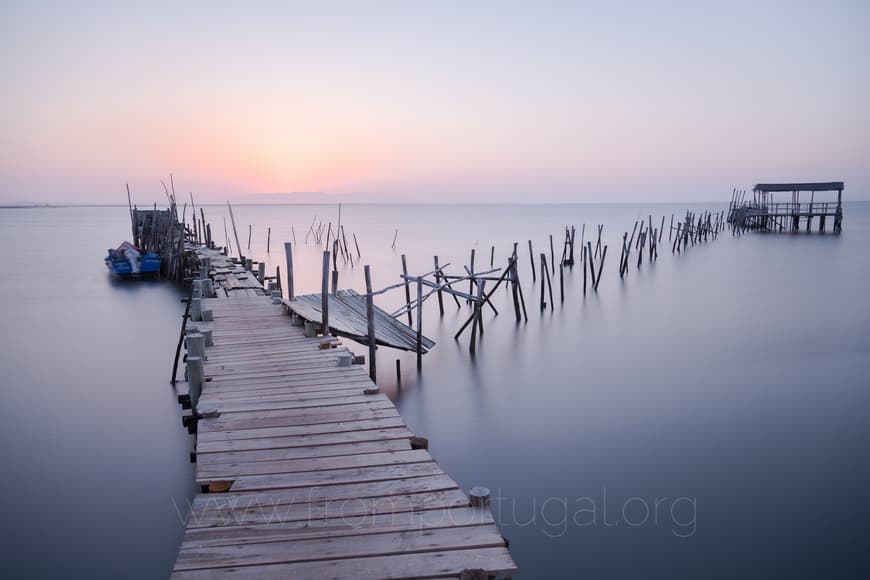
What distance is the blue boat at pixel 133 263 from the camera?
24.8 meters

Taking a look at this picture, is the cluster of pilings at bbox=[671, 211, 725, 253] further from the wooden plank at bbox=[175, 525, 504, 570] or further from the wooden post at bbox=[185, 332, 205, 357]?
the wooden plank at bbox=[175, 525, 504, 570]

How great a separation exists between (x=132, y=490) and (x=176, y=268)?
19271 mm

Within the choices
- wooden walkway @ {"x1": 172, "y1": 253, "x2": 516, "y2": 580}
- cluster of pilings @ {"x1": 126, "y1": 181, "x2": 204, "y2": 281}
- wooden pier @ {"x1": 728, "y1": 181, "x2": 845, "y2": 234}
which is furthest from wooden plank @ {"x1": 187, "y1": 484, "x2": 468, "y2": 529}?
wooden pier @ {"x1": 728, "y1": 181, "x2": 845, "y2": 234}

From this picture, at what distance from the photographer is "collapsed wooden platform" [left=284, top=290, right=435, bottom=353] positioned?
9644mm

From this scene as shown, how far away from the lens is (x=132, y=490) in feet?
22.5

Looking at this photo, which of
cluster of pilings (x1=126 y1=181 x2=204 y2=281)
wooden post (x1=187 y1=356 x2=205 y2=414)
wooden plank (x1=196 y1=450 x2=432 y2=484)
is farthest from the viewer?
cluster of pilings (x1=126 y1=181 x2=204 y2=281)

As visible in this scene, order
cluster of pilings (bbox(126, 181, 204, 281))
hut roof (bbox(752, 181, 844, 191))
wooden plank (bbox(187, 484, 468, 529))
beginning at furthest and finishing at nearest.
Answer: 1. hut roof (bbox(752, 181, 844, 191))
2. cluster of pilings (bbox(126, 181, 204, 281))
3. wooden plank (bbox(187, 484, 468, 529))

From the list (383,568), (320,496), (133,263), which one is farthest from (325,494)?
(133,263)

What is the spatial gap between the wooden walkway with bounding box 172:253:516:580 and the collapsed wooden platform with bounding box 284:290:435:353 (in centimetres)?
323

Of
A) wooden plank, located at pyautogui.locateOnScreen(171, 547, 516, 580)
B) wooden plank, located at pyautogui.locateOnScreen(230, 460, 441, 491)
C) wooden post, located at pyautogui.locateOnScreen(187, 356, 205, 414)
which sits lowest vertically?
wooden plank, located at pyautogui.locateOnScreen(171, 547, 516, 580)

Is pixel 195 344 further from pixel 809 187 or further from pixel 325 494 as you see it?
pixel 809 187

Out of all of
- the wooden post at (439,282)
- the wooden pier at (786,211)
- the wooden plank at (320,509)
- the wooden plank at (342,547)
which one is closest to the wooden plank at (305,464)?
the wooden plank at (320,509)

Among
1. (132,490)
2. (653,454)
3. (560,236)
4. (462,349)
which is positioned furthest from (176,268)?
(560,236)

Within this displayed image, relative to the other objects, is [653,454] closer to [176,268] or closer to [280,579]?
[280,579]
